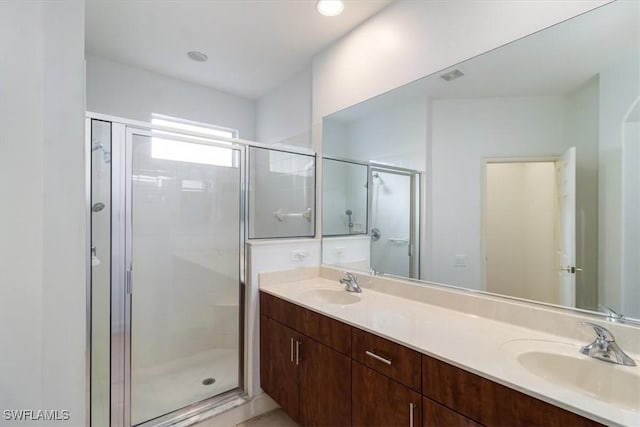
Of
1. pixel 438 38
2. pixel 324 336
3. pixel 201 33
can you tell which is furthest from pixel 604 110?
pixel 201 33

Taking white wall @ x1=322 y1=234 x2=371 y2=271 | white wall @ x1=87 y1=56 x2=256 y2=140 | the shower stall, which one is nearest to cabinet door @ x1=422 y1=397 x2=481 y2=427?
white wall @ x1=322 y1=234 x2=371 y2=271

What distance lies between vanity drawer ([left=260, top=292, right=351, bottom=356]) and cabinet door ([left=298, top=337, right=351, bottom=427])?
4cm

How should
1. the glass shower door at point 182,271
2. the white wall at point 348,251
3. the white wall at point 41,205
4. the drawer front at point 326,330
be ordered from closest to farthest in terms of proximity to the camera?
the white wall at point 41,205 → the drawer front at point 326,330 → the glass shower door at point 182,271 → the white wall at point 348,251

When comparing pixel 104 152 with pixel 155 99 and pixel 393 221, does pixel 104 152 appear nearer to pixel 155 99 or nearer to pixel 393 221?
pixel 155 99

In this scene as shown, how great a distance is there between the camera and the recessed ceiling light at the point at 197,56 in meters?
2.52

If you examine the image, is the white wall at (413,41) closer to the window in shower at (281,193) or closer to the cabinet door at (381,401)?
the window in shower at (281,193)

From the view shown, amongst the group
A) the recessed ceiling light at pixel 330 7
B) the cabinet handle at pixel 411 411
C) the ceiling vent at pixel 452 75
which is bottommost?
the cabinet handle at pixel 411 411

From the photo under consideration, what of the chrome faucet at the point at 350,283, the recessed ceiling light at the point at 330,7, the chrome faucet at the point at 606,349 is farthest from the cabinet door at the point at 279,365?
the recessed ceiling light at the point at 330,7

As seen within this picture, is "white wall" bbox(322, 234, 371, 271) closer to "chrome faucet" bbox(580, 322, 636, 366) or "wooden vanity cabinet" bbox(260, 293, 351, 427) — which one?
"wooden vanity cabinet" bbox(260, 293, 351, 427)

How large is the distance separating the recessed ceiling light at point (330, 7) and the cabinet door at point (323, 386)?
2.14 metres

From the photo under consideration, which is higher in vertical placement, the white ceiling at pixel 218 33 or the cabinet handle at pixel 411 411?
the white ceiling at pixel 218 33

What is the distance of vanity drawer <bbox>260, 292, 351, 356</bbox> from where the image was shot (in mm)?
1440

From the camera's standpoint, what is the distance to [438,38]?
1.64 m

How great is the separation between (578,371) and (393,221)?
1.19m
